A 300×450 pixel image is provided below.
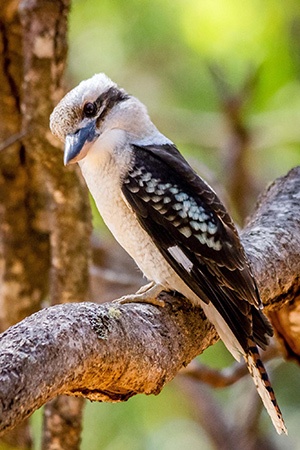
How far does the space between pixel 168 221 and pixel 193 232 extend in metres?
0.09

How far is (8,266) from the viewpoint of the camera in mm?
4293

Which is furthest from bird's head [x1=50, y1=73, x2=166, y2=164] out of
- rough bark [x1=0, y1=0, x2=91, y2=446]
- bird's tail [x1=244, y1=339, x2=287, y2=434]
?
bird's tail [x1=244, y1=339, x2=287, y2=434]

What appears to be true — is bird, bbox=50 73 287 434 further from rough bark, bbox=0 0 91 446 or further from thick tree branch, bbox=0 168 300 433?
rough bark, bbox=0 0 91 446

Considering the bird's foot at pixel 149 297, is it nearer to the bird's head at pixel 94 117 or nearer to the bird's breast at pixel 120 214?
the bird's breast at pixel 120 214

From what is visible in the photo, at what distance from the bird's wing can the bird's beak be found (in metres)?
0.16

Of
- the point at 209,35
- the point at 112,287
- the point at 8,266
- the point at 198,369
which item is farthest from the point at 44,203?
the point at 209,35

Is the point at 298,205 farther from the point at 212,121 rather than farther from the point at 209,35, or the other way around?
the point at 212,121

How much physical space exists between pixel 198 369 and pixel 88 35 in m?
2.83

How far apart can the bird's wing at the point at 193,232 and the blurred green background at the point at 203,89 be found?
5.10 ft

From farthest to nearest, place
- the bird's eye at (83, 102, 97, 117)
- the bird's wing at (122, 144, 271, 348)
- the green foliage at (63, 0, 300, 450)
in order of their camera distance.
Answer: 1. the green foliage at (63, 0, 300, 450)
2. the bird's eye at (83, 102, 97, 117)
3. the bird's wing at (122, 144, 271, 348)

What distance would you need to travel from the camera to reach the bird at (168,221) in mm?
2715

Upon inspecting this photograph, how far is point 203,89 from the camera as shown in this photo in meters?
6.45

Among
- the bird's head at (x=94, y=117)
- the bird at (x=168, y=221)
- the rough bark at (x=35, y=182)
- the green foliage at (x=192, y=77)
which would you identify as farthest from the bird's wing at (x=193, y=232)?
the green foliage at (x=192, y=77)

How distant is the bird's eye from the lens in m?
2.96
